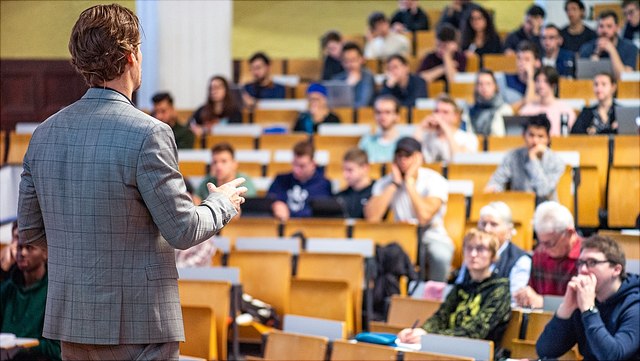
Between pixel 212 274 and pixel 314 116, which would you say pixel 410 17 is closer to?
pixel 314 116

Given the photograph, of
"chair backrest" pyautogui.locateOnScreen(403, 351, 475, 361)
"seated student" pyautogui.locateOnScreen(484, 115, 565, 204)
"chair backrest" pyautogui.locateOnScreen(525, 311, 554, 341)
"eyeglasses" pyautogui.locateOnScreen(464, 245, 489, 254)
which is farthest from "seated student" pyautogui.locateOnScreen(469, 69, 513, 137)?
"chair backrest" pyautogui.locateOnScreen(403, 351, 475, 361)

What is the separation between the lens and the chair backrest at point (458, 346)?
3738 mm

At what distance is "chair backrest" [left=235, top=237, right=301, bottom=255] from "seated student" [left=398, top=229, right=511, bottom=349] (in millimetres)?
1211

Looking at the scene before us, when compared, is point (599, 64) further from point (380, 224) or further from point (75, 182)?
point (75, 182)

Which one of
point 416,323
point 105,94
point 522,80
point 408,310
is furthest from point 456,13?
point 105,94

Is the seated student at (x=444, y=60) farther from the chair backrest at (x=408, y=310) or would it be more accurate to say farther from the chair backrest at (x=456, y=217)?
the chair backrest at (x=408, y=310)

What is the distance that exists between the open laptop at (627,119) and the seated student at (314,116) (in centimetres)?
206

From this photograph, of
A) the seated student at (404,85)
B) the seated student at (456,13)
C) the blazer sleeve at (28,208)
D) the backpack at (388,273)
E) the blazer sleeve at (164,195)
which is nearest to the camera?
the blazer sleeve at (164,195)

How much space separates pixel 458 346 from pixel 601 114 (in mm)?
3276

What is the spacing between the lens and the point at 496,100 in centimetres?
720

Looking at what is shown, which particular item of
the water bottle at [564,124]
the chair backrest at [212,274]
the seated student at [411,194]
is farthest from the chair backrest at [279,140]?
the chair backrest at [212,274]

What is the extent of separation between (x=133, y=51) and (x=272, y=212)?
409 centimetres

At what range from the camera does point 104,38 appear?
199cm

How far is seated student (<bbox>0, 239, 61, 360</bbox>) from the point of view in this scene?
4.62 m
